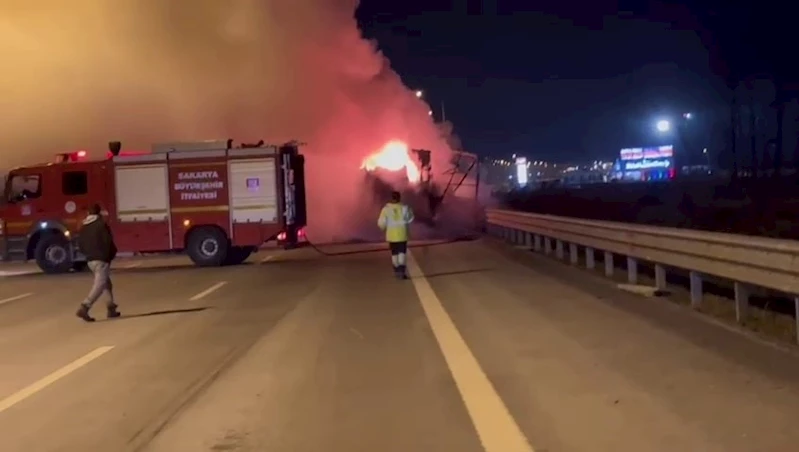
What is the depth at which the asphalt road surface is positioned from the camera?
737 centimetres

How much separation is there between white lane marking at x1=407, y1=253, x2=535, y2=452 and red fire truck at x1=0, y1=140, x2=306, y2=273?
12562 mm

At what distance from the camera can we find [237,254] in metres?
26.8

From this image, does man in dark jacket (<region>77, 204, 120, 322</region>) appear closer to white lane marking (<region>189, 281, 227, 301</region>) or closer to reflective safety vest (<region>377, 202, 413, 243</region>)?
white lane marking (<region>189, 281, 227, 301</region>)

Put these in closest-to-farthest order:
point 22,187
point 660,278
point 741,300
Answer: point 741,300 < point 660,278 < point 22,187

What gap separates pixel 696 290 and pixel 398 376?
5.69 metres

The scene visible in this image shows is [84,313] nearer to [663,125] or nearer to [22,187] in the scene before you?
[22,187]

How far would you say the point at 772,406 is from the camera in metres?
7.85

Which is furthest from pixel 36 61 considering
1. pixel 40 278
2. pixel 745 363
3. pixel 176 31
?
pixel 745 363

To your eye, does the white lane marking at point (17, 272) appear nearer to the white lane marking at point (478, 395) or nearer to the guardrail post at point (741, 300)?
the white lane marking at point (478, 395)

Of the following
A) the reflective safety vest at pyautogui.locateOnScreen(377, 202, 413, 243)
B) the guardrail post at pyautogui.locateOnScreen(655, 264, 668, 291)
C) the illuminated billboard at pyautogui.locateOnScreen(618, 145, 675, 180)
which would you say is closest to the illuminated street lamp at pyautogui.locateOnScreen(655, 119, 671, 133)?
the illuminated billboard at pyautogui.locateOnScreen(618, 145, 675, 180)

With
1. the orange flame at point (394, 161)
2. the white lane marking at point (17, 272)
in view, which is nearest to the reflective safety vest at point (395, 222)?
the white lane marking at point (17, 272)

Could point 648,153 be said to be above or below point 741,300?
above

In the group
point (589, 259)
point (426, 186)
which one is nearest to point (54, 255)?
point (589, 259)

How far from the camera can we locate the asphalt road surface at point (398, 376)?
24.2 feet
